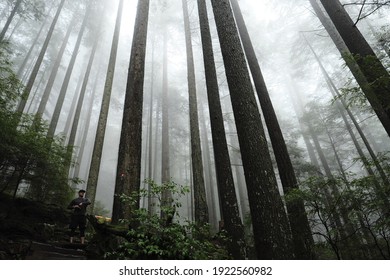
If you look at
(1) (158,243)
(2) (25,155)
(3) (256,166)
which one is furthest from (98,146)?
(3) (256,166)

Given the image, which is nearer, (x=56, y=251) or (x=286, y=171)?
(x=56, y=251)

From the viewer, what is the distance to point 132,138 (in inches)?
226

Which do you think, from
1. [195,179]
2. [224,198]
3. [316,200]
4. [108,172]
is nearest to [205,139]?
[195,179]

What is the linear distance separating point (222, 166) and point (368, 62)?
433 cm

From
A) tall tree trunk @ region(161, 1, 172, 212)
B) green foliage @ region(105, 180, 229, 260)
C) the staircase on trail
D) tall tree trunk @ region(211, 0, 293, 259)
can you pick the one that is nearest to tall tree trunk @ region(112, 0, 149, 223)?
green foliage @ region(105, 180, 229, 260)

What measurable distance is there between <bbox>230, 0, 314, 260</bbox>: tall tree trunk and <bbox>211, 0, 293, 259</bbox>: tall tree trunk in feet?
4.81

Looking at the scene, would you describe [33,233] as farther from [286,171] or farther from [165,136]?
[165,136]

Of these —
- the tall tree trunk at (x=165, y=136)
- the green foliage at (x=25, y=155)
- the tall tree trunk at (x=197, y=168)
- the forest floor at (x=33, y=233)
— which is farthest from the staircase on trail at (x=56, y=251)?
the tall tree trunk at (x=165, y=136)


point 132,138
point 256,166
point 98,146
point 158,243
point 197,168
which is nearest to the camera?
point 158,243

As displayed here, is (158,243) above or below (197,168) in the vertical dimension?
below

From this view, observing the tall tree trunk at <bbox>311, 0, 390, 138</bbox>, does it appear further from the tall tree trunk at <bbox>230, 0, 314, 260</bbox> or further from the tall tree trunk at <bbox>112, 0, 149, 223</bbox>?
the tall tree trunk at <bbox>112, 0, 149, 223</bbox>

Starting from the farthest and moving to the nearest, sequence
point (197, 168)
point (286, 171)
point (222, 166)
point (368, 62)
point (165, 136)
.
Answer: point (165, 136)
point (197, 168)
point (286, 171)
point (222, 166)
point (368, 62)
